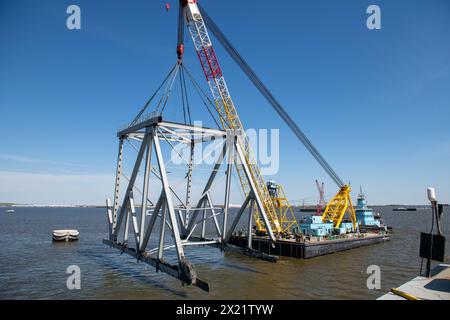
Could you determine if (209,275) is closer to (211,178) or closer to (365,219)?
(211,178)

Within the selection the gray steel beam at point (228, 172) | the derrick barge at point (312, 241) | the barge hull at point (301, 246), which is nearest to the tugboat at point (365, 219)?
the derrick barge at point (312, 241)

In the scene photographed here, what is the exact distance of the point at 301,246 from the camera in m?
36.3

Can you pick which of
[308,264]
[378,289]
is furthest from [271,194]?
[378,289]

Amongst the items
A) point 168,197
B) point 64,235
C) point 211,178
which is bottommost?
point 64,235

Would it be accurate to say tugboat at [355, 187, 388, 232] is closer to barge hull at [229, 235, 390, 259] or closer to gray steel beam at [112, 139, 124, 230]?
barge hull at [229, 235, 390, 259]

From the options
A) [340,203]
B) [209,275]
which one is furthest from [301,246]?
[340,203]

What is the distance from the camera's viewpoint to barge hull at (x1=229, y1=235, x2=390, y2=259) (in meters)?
36.3

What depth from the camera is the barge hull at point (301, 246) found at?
119 ft

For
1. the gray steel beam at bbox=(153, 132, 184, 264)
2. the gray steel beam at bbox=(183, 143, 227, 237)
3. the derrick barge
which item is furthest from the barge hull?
the gray steel beam at bbox=(153, 132, 184, 264)

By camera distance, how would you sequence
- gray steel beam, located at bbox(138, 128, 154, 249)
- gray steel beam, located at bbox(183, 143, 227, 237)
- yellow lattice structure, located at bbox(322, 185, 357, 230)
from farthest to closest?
yellow lattice structure, located at bbox(322, 185, 357, 230) < gray steel beam, located at bbox(183, 143, 227, 237) < gray steel beam, located at bbox(138, 128, 154, 249)

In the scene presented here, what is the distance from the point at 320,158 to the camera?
51.8m

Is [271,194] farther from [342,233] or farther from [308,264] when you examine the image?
[308,264]

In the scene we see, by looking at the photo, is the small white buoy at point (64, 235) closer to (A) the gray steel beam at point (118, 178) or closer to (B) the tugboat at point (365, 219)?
(A) the gray steel beam at point (118, 178)
